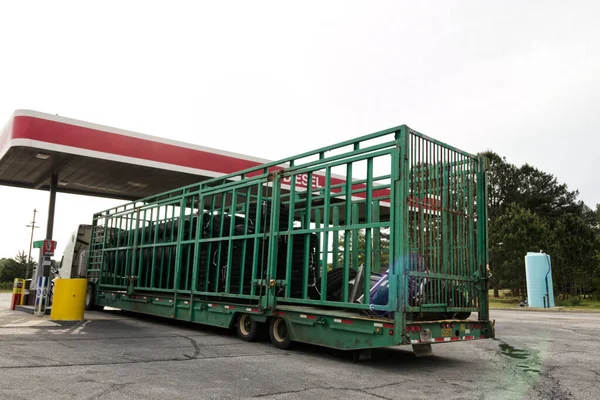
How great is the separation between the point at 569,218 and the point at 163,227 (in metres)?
31.9

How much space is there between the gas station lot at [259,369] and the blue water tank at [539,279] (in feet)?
52.7

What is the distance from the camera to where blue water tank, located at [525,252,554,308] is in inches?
1001

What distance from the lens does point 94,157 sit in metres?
14.8

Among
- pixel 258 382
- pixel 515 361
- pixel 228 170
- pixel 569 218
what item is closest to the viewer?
pixel 258 382

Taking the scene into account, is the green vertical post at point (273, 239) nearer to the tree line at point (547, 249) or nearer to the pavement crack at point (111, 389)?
the pavement crack at point (111, 389)

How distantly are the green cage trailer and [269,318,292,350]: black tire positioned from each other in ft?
0.09

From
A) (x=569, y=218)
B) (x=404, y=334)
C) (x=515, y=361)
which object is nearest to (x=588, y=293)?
(x=569, y=218)

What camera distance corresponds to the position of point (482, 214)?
27.8 feet

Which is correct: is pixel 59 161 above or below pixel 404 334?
above

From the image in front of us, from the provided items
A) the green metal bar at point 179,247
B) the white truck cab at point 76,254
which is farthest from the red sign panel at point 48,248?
the green metal bar at point 179,247

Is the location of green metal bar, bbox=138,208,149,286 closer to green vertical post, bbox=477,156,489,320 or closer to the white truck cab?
the white truck cab

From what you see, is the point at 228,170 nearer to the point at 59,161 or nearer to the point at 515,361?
the point at 59,161

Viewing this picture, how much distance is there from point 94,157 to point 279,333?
355 inches

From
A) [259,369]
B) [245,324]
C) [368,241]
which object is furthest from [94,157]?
[259,369]
